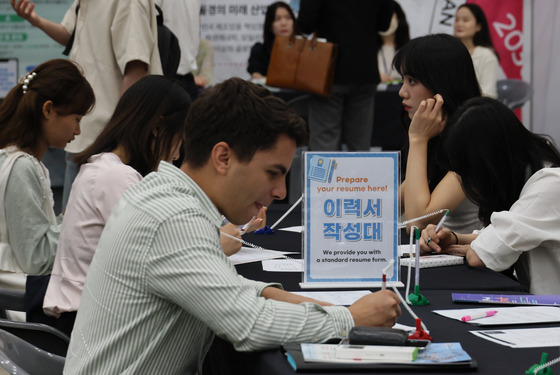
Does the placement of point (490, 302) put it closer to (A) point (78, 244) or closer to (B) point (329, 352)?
(B) point (329, 352)

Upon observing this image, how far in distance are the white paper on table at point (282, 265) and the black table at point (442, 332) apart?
3cm

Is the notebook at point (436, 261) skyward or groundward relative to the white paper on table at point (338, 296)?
groundward

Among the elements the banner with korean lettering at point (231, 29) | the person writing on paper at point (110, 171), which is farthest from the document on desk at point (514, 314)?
the banner with korean lettering at point (231, 29)

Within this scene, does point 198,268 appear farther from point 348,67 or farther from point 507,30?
point 507,30

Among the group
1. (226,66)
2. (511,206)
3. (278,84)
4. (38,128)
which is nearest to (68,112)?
(38,128)

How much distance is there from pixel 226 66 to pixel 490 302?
18.5 feet

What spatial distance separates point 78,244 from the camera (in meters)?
2.16

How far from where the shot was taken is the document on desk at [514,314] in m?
1.48

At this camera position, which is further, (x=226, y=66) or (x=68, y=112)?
(x=226, y=66)

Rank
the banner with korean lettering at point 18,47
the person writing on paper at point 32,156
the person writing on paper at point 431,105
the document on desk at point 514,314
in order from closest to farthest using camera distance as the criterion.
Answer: the document on desk at point 514,314, the person writing on paper at point 32,156, the person writing on paper at point 431,105, the banner with korean lettering at point 18,47

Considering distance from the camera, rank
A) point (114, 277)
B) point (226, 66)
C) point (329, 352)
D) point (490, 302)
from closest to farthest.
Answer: point (329, 352), point (114, 277), point (490, 302), point (226, 66)

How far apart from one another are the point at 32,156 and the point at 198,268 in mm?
1373

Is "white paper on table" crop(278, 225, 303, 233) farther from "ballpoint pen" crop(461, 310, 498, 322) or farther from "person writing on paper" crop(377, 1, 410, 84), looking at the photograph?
"person writing on paper" crop(377, 1, 410, 84)

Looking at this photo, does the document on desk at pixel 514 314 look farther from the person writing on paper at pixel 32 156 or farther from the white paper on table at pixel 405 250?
the person writing on paper at pixel 32 156
